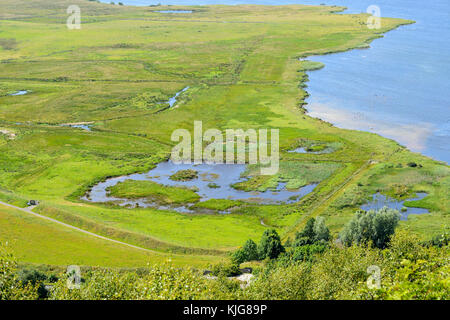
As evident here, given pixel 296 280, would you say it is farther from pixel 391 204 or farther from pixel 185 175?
pixel 185 175

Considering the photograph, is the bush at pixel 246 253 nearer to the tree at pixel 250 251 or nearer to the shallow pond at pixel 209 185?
the tree at pixel 250 251

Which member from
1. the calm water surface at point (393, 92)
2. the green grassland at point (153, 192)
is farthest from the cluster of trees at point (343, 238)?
the calm water surface at point (393, 92)

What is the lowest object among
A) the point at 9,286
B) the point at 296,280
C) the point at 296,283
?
the point at 296,283

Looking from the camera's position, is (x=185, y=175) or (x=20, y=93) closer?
(x=185, y=175)

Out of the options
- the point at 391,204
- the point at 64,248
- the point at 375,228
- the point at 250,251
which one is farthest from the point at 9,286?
the point at 391,204

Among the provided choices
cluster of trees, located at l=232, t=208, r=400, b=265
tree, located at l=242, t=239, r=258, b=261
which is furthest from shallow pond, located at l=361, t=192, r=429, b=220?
tree, located at l=242, t=239, r=258, b=261
